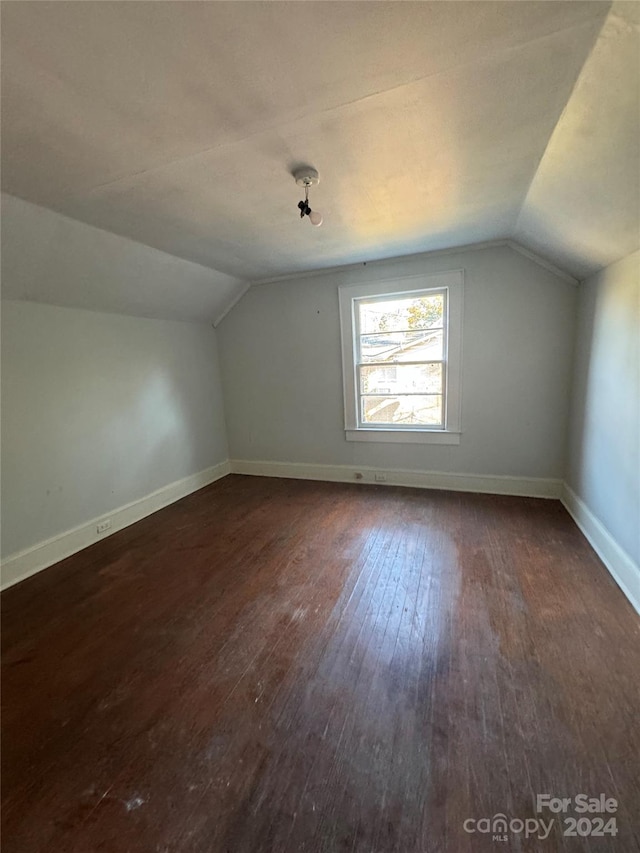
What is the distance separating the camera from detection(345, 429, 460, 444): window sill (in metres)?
3.75

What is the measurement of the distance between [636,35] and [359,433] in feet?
10.9

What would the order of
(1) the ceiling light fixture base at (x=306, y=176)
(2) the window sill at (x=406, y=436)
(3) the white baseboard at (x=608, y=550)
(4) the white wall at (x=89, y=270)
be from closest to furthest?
(1) the ceiling light fixture base at (x=306, y=176)
(3) the white baseboard at (x=608, y=550)
(4) the white wall at (x=89, y=270)
(2) the window sill at (x=406, y=436)

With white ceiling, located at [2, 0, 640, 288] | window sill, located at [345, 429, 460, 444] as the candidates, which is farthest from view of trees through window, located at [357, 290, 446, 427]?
white ceiling, located at [2, 0, 640, 288]

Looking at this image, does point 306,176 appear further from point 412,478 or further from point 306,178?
point 412,478

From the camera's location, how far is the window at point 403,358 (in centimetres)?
360

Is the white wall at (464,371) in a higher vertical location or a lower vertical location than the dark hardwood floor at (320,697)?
higher

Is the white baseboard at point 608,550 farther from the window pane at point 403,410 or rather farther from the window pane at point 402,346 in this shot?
the window pane at point 402,346

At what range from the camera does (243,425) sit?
470 cm

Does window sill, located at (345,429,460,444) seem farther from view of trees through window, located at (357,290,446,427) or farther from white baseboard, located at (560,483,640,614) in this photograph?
white baseboard, located at (560,483,640,614)

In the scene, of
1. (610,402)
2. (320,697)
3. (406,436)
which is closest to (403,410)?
(406,436)

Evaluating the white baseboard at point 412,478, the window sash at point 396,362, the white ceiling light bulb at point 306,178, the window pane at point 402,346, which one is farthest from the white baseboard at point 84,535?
the white ceiling light bulb at point 306,178

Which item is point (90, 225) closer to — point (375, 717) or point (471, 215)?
point (471, 215)

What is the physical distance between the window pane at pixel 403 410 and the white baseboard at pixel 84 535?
7.31ft

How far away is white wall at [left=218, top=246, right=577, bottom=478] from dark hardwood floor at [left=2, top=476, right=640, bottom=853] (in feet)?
3.53
